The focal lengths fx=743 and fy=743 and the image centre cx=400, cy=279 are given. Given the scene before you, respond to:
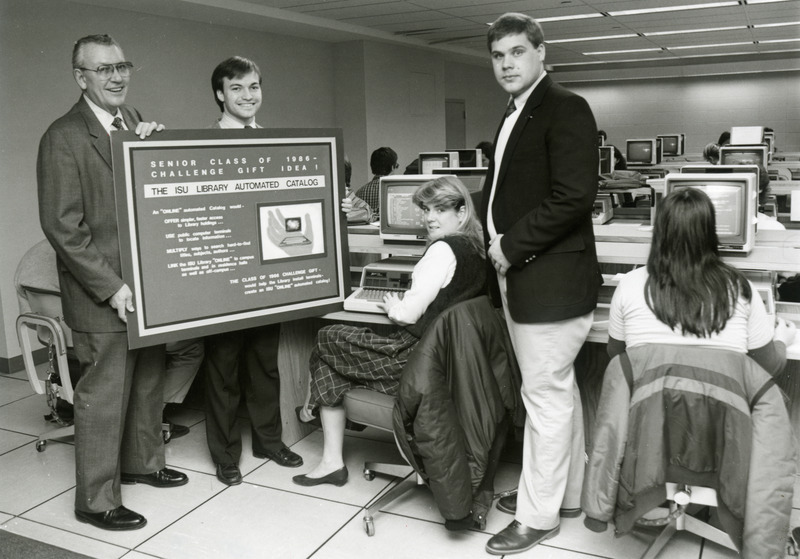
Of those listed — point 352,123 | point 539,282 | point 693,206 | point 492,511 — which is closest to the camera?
point 693,206

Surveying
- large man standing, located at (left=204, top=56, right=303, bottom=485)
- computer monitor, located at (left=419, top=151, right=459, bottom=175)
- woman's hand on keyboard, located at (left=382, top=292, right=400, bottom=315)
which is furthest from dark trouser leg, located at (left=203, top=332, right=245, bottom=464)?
computer monitor, located at (left=419, top=151, right=459, bottom=175)

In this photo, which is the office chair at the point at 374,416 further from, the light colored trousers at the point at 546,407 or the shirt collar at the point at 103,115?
the shirt collar at the point at 103,115

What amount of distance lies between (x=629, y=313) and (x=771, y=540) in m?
0.67

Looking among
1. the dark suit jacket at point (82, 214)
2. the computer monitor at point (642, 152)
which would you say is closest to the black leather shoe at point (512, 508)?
the dark suit jacket at point (82, 214)

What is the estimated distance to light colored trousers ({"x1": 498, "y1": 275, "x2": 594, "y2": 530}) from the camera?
88.7 inches

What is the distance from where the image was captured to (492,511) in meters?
2.63

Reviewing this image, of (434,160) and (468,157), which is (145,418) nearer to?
(434,160)

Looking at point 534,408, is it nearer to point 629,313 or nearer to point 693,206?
point 629,313

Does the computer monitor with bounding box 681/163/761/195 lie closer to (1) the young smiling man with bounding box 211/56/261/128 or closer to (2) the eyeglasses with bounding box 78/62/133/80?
(1) the young smiling man with bounding box 211/56/261/128

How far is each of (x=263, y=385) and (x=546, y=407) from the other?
1.25 meters

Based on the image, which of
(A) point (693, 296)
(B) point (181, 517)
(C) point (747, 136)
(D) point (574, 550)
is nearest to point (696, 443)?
(A) point (693, 296)

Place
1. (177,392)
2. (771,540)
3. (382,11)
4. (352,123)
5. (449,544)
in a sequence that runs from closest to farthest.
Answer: (771,540), (449,544), (177,392), (382,11), (352,123)

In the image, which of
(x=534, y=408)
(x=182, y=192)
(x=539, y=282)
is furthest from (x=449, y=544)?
(x=182, y=192)

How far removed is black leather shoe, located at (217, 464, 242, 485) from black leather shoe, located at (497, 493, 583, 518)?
1.01m
